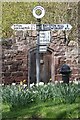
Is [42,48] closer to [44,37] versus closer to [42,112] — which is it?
[44,37]

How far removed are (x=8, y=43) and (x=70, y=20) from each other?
91cm

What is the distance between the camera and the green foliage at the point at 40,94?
15.4 ft

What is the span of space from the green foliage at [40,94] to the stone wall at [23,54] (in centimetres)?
15

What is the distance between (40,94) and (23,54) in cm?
60

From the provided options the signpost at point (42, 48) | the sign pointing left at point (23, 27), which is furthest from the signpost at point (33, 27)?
the signpost at point (42, 48)

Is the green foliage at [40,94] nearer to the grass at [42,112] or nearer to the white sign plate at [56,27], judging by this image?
the grass at [42,112]

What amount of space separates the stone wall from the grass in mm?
411

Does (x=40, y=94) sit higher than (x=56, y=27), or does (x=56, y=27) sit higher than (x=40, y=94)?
(x=56, y=27)

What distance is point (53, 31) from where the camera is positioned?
15.6 feet

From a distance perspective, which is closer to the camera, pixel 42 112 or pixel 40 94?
pixel 42 112

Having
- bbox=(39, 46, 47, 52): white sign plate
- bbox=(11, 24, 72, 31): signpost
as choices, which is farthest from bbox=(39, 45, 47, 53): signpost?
bbox=(11, 24, 72, 31): signpost

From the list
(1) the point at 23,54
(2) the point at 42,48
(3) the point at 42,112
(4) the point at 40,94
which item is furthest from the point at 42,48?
(3) the point at 42,112

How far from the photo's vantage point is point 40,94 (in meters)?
4.79

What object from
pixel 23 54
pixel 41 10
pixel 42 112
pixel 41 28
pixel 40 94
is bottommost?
pixel 42 112
